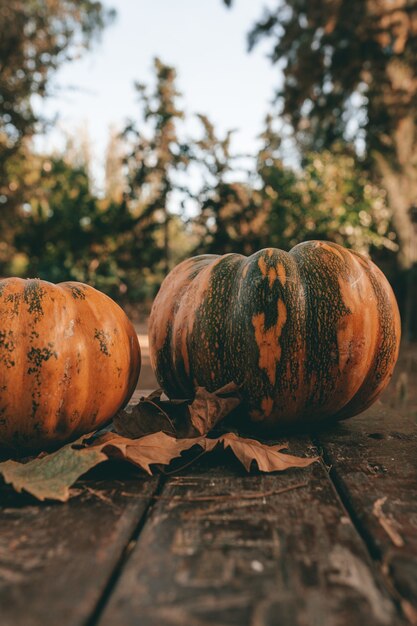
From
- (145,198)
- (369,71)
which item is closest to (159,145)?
(369,71)

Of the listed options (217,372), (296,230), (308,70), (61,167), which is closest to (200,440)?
(217,372)

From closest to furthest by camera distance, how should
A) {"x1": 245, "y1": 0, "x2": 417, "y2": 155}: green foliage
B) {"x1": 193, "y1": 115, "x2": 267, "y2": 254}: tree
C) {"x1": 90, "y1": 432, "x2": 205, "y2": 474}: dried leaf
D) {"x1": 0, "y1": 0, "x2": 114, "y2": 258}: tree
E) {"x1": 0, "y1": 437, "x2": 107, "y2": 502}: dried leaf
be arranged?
1. {"x1": 0, "y1": 437, "x2": 107, "y2": 502}: dried leaf
2. {"x1": 90, "y1": 432, "x2": 205, "y2": 474}: dried leaf
3. {"x1": 193, "y1": 115, "x2": 267, "y2": 254}: tree
4. {"x1": 245, "y1": 0, "x2": 417, "y2": 155}: green foliage
5. {"x1": 0, "y1": 0, "x2": 114, "y2": 258}: tree

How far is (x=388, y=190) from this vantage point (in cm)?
930

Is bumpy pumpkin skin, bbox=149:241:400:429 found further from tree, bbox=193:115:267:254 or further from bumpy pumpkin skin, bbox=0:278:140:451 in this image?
tree, bbox=193:115:267:254

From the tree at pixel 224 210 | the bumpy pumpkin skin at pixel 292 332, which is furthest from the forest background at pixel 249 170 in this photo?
the bumpy pumpkin skin at pixel 292 332

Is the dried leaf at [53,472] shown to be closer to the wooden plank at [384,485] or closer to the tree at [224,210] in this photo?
the wooden plank at [384,485]

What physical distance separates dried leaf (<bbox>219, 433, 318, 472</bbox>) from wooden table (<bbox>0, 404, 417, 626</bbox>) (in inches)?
0.8

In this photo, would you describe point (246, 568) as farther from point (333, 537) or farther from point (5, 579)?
point (5, 579)

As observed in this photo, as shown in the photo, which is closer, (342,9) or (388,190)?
(342,9)

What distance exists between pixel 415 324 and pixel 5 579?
9.43 m

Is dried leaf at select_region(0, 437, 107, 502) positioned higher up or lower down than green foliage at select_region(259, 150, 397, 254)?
lower down

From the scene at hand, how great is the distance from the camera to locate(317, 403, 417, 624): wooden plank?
0.73 meters

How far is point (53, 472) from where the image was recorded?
991 millimetres

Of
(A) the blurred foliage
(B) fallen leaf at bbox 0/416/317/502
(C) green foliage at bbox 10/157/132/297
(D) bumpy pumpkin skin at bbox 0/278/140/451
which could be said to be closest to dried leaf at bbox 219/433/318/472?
(B) fallen leaf at bbox 0/416/317/502
